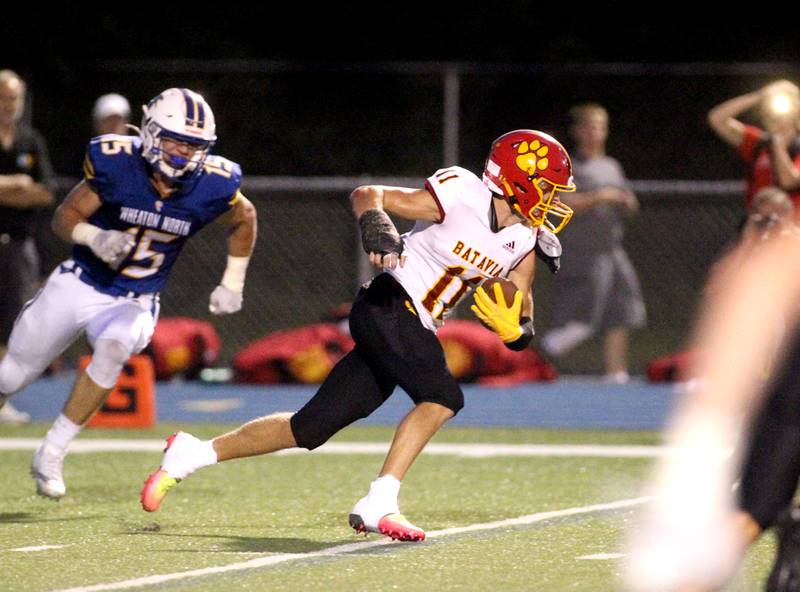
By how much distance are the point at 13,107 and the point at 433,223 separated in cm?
464

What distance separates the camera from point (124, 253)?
23.4 feet

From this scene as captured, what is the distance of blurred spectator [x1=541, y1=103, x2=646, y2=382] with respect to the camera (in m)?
12.5

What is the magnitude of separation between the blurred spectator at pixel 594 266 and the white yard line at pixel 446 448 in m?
3.14

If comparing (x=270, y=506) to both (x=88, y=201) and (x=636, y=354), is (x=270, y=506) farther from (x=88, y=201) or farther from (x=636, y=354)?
(x=636, y=354)

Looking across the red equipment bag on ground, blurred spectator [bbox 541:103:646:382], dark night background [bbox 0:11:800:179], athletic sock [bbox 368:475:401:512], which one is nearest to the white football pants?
athletic sock [bbox 368:475:401:512]

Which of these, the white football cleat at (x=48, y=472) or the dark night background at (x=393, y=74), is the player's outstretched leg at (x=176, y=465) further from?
the dark night background at (x=393, y=74)

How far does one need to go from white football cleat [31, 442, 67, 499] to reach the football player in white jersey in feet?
2.72

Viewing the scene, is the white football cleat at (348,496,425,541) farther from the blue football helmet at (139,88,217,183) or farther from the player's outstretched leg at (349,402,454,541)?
the blue football helmet at (139,88,217,183)

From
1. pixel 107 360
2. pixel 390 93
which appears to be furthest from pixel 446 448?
pixel 390 93

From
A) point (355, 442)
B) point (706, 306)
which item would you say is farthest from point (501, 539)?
point (706, 306)

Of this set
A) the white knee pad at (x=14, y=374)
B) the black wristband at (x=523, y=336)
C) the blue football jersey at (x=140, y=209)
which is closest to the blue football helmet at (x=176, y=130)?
the blue football jersey at (x=140, y=209)

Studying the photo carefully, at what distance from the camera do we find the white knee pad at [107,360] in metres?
7.20

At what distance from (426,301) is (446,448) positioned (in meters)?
3.07

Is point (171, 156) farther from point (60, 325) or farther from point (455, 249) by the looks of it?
point (455, 249)
